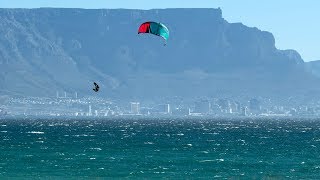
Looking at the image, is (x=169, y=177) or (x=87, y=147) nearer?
(x=169, y=177)

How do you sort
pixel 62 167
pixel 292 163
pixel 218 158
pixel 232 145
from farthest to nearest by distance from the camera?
pixel 232 145 → pixel 218 158 → pixel 292 163 → pixel 62 167

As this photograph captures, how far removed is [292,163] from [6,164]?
39.5 meters

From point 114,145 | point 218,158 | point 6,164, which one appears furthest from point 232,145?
point 6,164

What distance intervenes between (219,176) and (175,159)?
26172 millimetres

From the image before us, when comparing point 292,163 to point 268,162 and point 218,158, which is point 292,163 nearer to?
point 268,162

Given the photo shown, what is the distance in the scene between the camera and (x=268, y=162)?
124 meters

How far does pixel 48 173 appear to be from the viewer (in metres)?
104

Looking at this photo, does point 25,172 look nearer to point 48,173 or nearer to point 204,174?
point 48,173

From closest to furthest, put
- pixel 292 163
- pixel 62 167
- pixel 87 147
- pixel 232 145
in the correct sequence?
pixel 62 167 → pixel 292 163 → pixel 87 147 → pixel 232 145

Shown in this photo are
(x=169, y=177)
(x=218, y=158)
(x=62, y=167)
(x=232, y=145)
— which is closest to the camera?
(x=169, y=177)

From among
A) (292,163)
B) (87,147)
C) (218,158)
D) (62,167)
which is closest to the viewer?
(62,167)

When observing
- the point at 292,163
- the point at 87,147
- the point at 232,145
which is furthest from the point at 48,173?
the point at 232,145

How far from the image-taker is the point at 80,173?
104 m

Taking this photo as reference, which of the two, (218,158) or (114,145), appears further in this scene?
(114,145)
